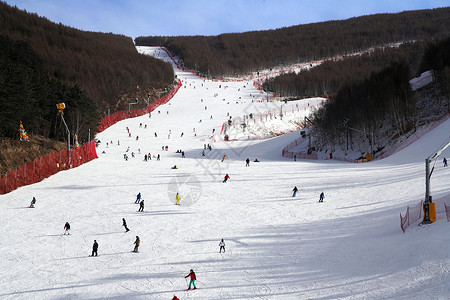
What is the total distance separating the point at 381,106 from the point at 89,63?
9207cm

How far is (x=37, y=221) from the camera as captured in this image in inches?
1012

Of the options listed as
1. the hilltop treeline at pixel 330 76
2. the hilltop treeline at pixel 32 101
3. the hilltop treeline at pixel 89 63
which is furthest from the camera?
the hilltop treeline at pixel 330 76

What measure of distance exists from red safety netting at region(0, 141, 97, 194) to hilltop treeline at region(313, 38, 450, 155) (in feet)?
113

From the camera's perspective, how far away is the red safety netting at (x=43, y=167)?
33031mm

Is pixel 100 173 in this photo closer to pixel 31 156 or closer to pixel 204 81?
pixel 31 156

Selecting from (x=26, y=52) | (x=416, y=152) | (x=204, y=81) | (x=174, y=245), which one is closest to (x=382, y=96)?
(x=416, y=152)

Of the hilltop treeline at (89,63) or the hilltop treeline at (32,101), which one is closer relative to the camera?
the hilltop treeline at (32,101)

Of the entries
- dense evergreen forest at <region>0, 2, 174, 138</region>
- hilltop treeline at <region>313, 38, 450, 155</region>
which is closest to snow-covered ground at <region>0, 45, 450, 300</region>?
hilltop treeline at <region>313, 38, 450, 155</region>

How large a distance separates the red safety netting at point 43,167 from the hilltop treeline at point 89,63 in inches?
1976

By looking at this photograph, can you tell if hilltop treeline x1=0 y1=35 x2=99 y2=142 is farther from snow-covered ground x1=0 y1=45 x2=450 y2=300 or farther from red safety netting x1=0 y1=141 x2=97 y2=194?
snow-covered ground x1=0 y1=45 x2=450 y2=300

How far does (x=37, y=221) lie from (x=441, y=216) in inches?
931

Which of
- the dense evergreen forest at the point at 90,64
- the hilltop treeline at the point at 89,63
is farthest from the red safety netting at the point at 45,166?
the hilltop treeline at the point at 89,63

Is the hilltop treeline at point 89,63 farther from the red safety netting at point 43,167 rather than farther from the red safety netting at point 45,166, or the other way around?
the red safety netting at point 43,167

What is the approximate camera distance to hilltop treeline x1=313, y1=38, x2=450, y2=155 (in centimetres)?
5722
